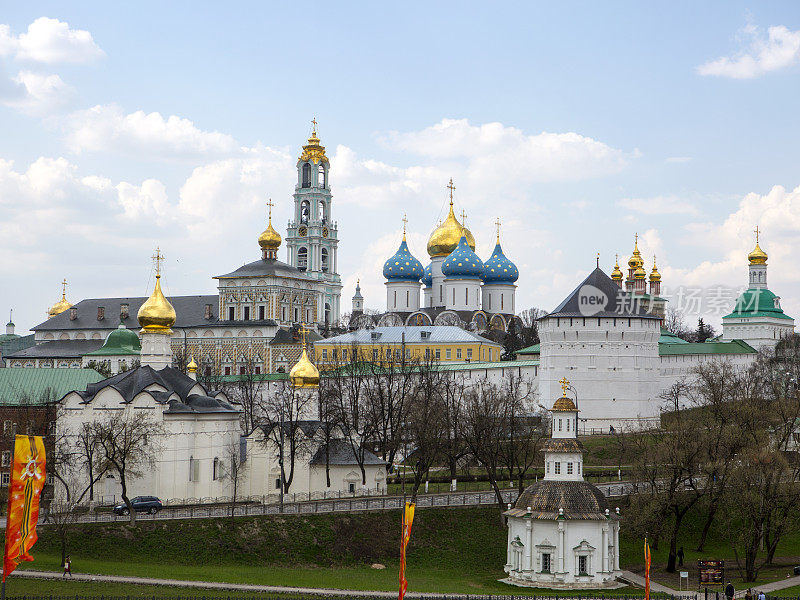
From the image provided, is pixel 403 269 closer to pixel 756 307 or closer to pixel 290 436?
pixel 756 307

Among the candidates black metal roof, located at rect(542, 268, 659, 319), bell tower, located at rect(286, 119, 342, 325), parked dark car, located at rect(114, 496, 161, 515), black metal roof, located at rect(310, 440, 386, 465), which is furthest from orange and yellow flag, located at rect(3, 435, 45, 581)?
bell tower, located at rect(286, 119, 342, 325)

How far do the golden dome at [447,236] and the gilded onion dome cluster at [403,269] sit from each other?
1.86m

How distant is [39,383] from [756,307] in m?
49.9

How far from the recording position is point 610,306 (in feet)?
211

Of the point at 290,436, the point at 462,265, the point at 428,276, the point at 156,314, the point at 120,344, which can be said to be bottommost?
the point at 290,436

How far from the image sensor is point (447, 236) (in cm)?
9725

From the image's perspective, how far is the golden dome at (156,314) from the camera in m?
52.5

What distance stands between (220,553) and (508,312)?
56.9 meters

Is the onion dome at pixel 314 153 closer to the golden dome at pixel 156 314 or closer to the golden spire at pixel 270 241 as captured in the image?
the golden spire at pixel 270 241

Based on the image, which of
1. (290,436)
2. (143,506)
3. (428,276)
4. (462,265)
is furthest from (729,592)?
(428,276)

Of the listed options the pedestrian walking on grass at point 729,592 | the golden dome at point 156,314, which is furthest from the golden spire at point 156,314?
the pedestrian walking on grass at point 729,592

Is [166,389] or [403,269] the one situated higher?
[403,269]

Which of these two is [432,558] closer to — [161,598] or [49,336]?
[161,598]

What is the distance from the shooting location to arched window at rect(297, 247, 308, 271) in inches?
4496
